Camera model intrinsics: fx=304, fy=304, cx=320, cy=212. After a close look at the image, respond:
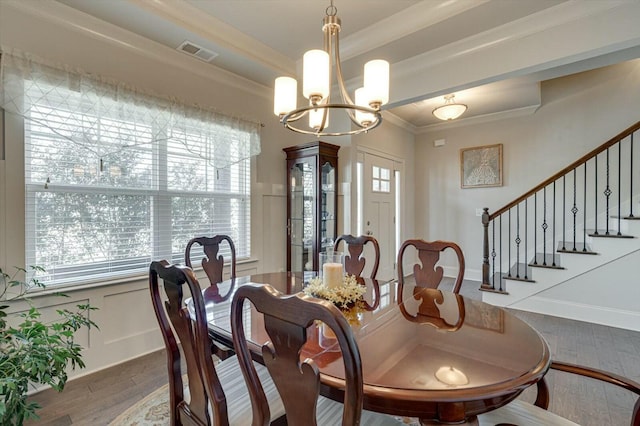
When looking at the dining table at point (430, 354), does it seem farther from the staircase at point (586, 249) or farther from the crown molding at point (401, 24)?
the staircase at point (586, 249)

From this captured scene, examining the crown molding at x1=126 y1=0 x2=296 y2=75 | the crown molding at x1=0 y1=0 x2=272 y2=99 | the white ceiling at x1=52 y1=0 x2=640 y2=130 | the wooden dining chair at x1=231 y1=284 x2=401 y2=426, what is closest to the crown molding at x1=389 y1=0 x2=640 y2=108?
the white ceiling at x1=52 y1=0 x2=640 y2=130

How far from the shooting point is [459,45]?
107 inches

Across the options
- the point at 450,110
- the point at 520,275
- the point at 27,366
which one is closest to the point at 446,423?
the point at 27,366

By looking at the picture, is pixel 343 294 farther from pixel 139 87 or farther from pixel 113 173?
pixel 139 87

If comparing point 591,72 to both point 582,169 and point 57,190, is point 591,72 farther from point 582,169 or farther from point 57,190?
point 57,190

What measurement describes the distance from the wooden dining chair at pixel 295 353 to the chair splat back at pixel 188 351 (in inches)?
8.9

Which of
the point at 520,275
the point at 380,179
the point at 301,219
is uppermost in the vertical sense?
the point at 380,179

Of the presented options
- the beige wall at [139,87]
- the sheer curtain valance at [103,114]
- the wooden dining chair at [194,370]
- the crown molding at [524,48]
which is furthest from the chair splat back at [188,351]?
the crown molding at [524,48]

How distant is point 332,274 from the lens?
1.57 meters

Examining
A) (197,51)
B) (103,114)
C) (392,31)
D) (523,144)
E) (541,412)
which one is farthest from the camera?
(523,144)

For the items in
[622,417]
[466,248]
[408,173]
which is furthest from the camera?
[408,173]

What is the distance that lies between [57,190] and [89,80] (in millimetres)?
846

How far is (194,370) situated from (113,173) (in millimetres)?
1991

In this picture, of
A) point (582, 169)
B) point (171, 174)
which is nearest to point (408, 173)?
point (582, 169)
